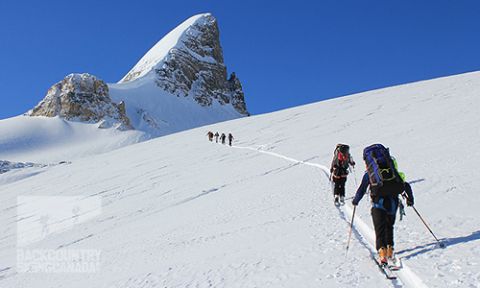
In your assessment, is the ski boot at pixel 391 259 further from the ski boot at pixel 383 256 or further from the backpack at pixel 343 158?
the backpack at pixel 343 158

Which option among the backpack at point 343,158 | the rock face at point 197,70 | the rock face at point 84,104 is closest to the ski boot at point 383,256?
the backpack at point 343,158

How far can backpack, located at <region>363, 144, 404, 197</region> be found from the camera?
5254 millimetres

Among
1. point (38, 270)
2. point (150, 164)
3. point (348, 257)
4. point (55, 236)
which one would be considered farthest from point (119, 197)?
point (348, 257)

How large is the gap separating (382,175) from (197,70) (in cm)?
16943

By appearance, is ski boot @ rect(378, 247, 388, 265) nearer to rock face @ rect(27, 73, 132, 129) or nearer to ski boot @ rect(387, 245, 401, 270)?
ski boot @ rect(387, 245, 401, 270)

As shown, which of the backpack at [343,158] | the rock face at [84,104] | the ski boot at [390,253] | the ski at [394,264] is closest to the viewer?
the ski at [394,264]

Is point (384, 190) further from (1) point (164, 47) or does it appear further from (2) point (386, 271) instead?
(1) point (164, 47)

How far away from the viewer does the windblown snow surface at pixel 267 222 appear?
5234mm

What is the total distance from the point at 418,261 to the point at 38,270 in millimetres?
7225

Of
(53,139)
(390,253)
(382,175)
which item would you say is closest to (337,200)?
(382,175)

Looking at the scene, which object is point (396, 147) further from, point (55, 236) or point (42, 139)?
point (42, 139)

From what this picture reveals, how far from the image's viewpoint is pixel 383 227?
16.9ft

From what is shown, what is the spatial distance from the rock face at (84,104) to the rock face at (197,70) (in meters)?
31.4

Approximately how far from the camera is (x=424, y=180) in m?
9.41
